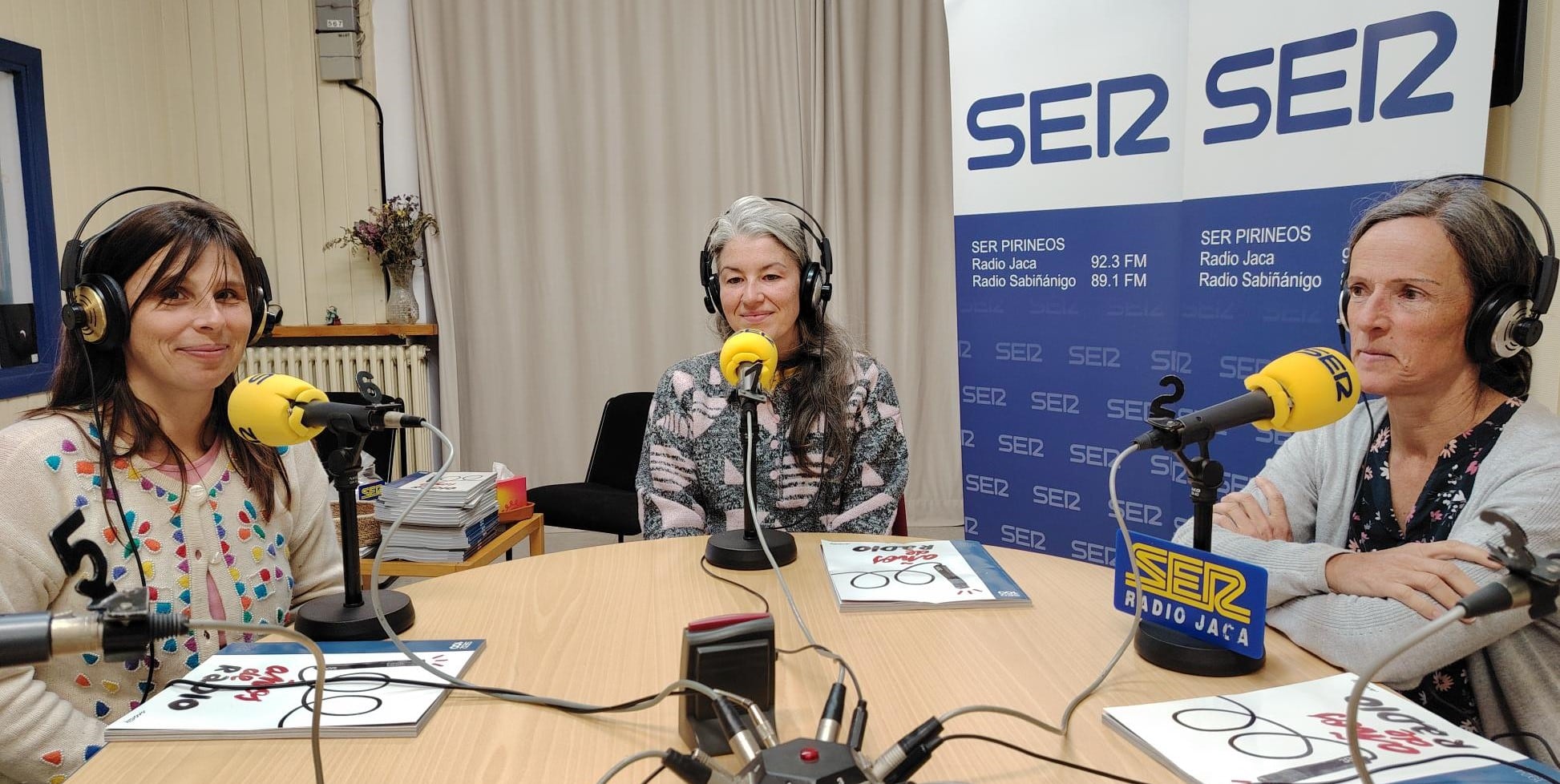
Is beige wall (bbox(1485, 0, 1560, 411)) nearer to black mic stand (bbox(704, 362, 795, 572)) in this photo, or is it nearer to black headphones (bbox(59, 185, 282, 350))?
black mic stand (bbox(704, 362, 795, 572))

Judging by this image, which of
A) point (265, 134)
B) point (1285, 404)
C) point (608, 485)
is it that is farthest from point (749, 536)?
point (265, 134)

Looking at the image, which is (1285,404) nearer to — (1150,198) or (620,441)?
(1150,198)

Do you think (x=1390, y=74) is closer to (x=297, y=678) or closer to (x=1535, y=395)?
(x=1535, y=395)

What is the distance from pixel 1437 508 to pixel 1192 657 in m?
0.47

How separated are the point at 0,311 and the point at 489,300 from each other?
5.63 feet

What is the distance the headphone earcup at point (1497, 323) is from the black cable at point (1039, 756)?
31.8 inches

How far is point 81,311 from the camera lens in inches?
47.8

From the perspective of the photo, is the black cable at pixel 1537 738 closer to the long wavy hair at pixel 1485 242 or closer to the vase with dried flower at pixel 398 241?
the long wavy hair at pixel 1485 242

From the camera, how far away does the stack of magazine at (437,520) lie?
2289 millimetres

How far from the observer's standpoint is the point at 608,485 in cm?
337

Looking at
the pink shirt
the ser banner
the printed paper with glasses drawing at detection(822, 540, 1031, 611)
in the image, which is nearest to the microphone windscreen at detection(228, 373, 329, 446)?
the pink shirt

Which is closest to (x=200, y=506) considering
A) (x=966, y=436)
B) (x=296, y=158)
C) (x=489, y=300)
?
(x=966, y=436)

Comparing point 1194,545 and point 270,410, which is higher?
point 270,410

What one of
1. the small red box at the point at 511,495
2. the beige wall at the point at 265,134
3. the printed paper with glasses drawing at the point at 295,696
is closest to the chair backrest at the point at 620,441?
the small red box at the point at 511,495
